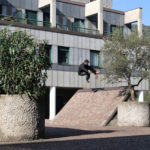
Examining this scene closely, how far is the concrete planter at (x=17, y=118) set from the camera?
489 inches

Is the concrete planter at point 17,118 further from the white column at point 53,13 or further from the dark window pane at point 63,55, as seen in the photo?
→ the white column at point 53,13

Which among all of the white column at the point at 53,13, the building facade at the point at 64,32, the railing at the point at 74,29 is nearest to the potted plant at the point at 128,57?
the building facade at the point at 64,32

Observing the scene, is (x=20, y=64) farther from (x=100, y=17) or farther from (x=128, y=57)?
(x=100, y=17)

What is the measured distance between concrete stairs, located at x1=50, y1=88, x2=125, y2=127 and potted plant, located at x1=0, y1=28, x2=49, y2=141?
8.80 m

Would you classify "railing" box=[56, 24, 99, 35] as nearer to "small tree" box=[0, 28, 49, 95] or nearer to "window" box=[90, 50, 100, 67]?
"window" box=[90, 50, 100, 67]

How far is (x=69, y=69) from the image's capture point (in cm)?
3900

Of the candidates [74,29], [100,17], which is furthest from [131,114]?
[100,17]

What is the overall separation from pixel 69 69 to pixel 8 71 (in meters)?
26.3

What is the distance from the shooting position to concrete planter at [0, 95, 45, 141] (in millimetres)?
12414

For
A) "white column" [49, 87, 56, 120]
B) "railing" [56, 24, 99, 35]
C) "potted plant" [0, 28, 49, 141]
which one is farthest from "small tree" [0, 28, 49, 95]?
"railing" [56, 24, 99, 35]

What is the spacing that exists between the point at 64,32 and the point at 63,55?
2.48 m

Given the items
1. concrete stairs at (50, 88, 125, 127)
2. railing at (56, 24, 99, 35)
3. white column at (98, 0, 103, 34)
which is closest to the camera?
concrete stairs at (50, 88, 125, 127)

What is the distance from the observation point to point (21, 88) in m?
12.7

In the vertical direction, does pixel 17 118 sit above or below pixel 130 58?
below
